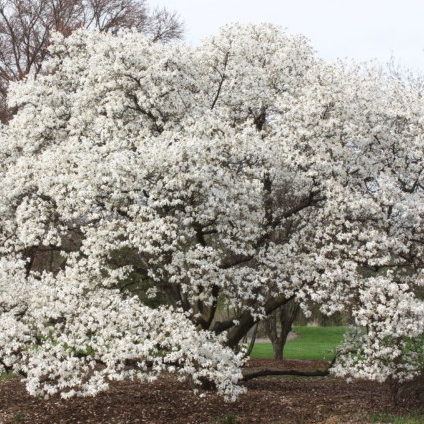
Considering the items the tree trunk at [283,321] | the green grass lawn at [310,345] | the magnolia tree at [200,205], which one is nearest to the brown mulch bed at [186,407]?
the magnolia tree at [200,205]

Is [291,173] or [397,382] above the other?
[291,173]

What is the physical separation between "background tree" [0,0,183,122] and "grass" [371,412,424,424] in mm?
23573

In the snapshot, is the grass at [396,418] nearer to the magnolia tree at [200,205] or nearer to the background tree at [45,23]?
the magnolia tree at [200,205]

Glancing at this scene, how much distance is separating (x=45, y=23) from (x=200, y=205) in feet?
69.9

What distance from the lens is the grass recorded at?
16.2 meters

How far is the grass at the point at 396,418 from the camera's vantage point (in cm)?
1620

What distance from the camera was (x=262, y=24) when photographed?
2459 cm

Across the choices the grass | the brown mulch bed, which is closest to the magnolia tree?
the brown mulch bed

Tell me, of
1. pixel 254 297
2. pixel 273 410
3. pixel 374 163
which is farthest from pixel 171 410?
pixel 374 163

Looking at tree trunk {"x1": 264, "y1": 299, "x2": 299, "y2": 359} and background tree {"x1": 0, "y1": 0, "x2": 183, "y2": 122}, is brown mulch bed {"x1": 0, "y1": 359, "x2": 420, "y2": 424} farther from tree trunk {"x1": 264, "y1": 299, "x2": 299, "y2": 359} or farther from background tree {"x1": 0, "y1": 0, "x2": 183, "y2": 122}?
background tree {"x1": 0, "y1": 0, "x2": 183, "y2": 122}

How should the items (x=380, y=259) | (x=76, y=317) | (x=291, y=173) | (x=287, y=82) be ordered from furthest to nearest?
(x=287, y=82) → (x=291, y=173) → (x=380, y=259) → (x=76, y=317)

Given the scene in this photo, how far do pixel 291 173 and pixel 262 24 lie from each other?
7.56 m

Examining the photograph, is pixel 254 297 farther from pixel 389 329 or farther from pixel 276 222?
pixel 389 329

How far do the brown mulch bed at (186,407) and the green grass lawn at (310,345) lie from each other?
13.6 metres
